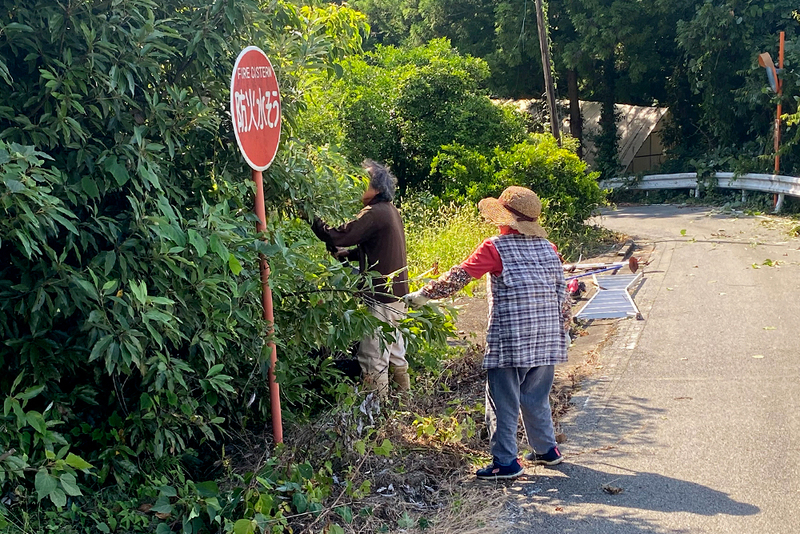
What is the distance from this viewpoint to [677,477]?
505 centimetres

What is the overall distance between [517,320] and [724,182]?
65.0ft

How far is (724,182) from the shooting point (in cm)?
2300

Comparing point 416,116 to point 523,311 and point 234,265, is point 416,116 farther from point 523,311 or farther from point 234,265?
point 234,265

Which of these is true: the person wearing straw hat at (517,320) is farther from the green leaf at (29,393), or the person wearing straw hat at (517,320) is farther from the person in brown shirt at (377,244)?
the green leaf at (29,393)

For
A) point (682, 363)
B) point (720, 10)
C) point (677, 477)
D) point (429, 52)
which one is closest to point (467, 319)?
point (682, 363)

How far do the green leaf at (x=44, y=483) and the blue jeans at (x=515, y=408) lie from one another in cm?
264

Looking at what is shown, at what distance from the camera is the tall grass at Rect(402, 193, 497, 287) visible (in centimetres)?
1125

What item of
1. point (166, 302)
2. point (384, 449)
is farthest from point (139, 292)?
point (384, 449)

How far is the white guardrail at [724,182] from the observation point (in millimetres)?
19297

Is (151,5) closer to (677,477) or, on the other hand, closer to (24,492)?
(24,492)

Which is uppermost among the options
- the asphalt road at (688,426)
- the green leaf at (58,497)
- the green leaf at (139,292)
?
the green leaf at (139,292)

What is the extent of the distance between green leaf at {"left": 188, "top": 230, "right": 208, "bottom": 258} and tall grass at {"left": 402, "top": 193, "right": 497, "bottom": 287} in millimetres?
6142

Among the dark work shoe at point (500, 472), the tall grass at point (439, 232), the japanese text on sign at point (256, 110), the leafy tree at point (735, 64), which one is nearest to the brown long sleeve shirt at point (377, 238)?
the japanese text on sign at point (256, 110)

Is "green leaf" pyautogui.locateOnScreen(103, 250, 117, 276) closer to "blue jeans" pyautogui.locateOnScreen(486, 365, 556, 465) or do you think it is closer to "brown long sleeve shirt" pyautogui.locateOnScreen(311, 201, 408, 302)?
"brown long sleeve shirt" pyautogui.locateOnScreen(311, 201, 408, 302)
